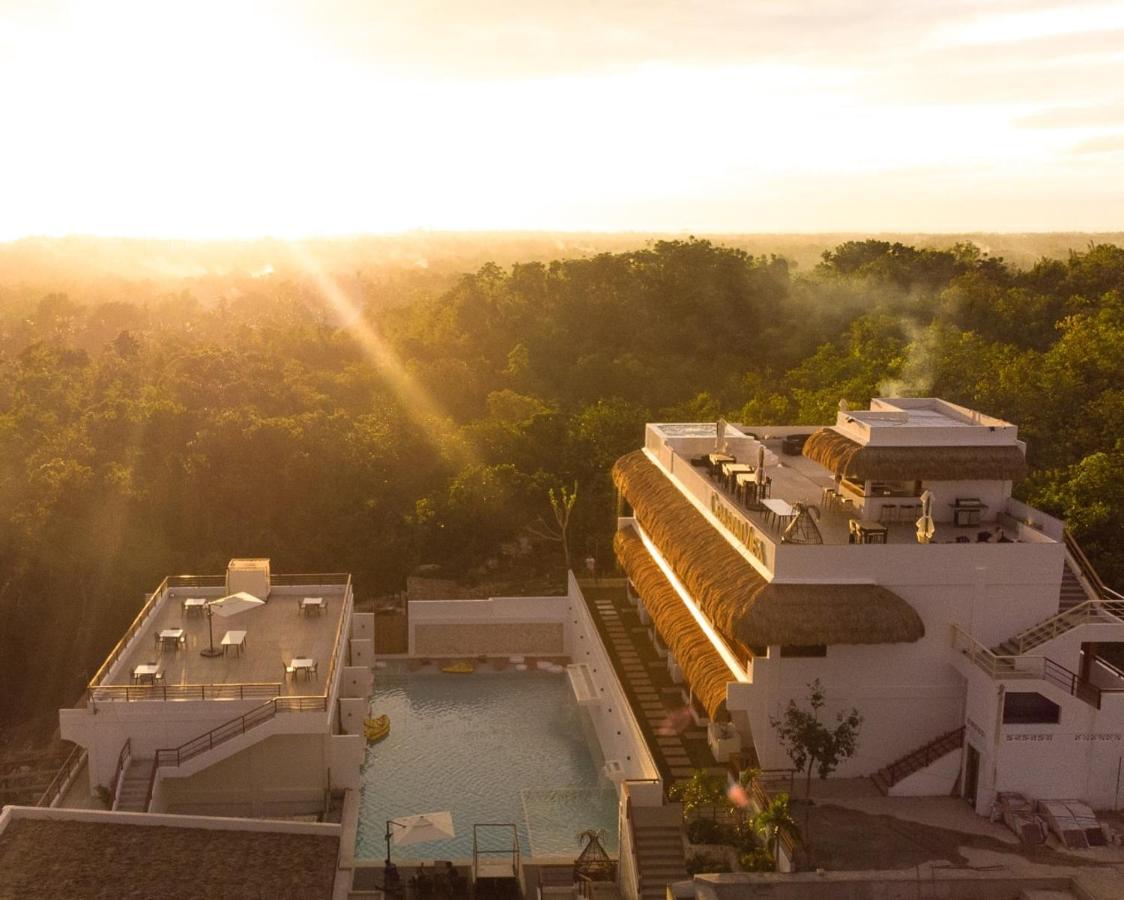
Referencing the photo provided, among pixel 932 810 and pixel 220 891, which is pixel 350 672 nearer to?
pixel 220 891

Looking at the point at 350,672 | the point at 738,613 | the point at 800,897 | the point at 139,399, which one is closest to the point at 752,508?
the point at 738,613

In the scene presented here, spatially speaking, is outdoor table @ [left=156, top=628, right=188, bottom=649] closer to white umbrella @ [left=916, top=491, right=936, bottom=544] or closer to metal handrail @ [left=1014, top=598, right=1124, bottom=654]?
white umbrella @ [left=916, top=491, right=936, bottom=544]

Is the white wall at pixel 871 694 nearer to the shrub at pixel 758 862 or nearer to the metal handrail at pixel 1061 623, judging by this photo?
the metal handrail at pixel 1061 623

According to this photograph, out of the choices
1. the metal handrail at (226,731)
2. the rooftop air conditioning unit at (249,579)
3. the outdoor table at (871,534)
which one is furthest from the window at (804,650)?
the rooftop air conditioning unit at (249,579)

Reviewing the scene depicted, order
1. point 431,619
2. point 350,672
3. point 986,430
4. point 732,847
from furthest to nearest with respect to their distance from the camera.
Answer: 1. point 431,619
2. point 350,672
3. point 986,430
4. point 732,847

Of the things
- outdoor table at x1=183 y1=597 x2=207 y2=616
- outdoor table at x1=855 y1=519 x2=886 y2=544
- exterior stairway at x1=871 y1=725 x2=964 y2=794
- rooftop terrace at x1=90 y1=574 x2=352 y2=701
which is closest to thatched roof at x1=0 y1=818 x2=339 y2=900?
rooftop terrace at x1=90 y1=574 x2=352 y2=701

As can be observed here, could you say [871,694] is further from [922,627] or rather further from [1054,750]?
[1054,750]
